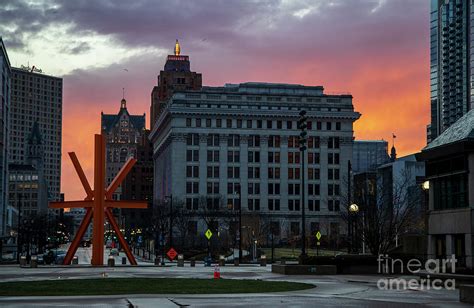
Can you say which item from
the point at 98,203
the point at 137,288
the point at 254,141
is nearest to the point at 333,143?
the point at 254,141

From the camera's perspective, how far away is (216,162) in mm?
163625

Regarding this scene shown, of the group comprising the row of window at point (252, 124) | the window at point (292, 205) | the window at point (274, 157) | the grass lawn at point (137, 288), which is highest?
the row of window at point (252, 124)

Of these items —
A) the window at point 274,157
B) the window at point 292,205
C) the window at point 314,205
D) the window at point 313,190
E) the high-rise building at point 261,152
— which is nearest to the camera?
the high-rise building at point 261,152

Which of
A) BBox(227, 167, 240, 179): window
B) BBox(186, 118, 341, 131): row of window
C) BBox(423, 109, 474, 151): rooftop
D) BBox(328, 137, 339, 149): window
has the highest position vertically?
BBox(186, 118, 341, 131): row of window

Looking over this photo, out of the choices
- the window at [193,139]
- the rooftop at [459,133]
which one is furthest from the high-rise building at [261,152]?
the rooftop at [459,133]

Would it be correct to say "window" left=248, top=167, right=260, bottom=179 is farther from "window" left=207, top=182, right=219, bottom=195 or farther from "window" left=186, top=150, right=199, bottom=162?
"window" left=186, top=150, right=199, bottom=162

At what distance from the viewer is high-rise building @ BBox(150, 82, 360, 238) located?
162 m

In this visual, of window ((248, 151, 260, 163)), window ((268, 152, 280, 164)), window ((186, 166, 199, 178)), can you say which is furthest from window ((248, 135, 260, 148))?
window ((186, 166, 199, 178))

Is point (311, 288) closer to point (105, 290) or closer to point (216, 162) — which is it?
point (105, 290)

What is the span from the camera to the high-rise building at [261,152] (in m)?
162

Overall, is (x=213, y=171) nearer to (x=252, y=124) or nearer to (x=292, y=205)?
(x=252, y=124)

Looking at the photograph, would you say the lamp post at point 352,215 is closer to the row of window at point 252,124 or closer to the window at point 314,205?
the window at point 314,205

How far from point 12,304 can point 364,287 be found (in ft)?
53.6

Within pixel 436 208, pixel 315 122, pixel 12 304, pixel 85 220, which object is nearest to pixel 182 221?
pixel 315 122
